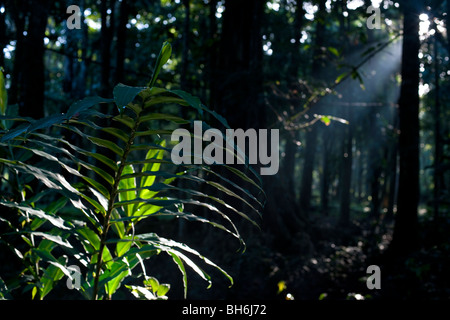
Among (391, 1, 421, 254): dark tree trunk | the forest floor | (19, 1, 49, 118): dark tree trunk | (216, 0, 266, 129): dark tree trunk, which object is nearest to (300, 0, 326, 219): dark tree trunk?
(391, 1, 421, 254): dark tree trunk

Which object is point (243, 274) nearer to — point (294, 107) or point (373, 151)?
point (294, 107)

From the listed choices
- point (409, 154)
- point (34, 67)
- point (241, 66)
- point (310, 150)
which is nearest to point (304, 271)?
point (409, 154)

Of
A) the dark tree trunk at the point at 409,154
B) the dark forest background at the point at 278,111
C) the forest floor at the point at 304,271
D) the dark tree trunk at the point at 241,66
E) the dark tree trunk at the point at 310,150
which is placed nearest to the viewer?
the dark forest background at the point at 278,111

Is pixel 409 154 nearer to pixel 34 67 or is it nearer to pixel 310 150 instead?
pixel 310 150

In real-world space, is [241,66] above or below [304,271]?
above

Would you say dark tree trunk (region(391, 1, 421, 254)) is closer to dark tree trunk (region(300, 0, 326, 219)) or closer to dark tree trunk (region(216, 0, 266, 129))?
dark tree trunk (region(216, 0, 266, 129))

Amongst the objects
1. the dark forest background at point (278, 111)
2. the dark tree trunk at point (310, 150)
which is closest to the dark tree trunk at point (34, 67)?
the dark forest background at point (278, 111)

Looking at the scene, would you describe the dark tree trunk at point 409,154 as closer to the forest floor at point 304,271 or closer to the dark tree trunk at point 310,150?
the forest floor at point 304,271

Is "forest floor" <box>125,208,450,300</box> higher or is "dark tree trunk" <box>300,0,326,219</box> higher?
"dark tree trunk" <box>300,0,326,219</box>

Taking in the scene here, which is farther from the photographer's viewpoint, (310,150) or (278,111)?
(310,150)

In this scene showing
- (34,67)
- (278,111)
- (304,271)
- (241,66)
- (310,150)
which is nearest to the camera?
(34,67)

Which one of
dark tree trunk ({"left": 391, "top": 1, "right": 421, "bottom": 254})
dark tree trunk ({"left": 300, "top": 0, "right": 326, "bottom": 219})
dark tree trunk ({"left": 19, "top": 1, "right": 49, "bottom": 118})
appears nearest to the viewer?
dark tree trunk ({"left": 19, "top": 1, "right": 49, "bottom": 118})

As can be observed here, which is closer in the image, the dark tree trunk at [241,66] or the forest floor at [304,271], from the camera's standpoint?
the forest floor at [304,271]
